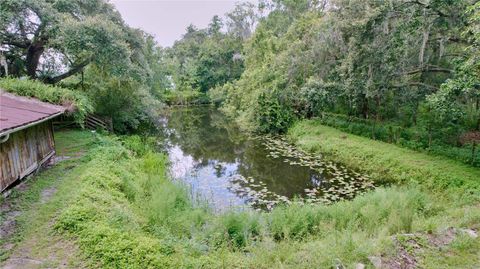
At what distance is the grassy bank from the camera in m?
4.90

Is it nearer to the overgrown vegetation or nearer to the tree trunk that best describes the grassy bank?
the overgrown vegetation

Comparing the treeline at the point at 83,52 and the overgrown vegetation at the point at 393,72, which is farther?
the treeline at the point at 83,52

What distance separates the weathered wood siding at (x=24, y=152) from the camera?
6.89m

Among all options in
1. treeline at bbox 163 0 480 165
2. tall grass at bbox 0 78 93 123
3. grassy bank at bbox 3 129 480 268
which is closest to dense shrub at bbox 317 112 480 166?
treeline at bbox 163 0 480 165

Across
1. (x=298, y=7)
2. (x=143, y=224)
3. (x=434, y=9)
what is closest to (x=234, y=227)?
(x=143, y=224)

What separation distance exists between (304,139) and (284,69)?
525cm

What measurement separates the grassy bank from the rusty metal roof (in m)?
1.68

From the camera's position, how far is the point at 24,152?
8.06 meters

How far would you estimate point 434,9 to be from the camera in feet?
33.3

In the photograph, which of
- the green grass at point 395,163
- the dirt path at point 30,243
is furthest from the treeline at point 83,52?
the green grass at point 395,163

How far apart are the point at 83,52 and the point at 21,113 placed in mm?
8226

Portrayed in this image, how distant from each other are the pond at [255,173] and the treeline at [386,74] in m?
3.06

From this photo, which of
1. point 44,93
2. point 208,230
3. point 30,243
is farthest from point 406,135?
point 44,93

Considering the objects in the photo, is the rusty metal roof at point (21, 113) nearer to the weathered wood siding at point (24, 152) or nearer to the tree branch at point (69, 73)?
the weathered wood siding at point (24, 152)
